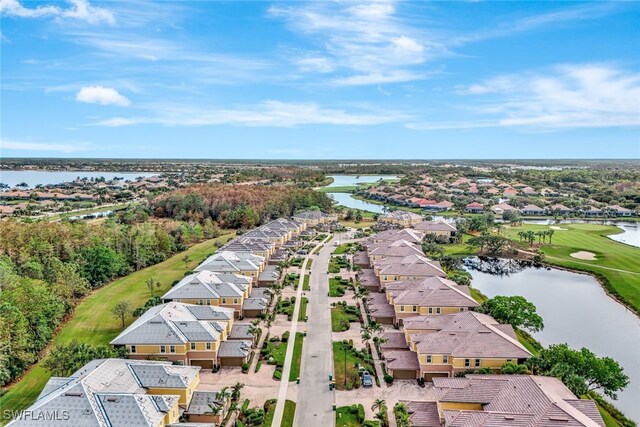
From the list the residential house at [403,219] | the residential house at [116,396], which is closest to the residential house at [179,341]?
the residential house at [116,396]

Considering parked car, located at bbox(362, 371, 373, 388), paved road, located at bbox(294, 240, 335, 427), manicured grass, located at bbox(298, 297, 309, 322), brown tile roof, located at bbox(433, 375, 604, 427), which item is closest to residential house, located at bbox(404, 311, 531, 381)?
brown tile roof, located at bbox(433, 375, 604, 427)

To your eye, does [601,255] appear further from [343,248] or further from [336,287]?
[336,287]

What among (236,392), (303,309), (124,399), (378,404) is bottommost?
(236,392)

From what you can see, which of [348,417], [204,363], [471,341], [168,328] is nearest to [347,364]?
[348,417]

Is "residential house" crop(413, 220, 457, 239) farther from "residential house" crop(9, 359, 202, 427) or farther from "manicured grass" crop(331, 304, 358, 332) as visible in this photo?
"residential house" crop(9, 359, 202, 427)

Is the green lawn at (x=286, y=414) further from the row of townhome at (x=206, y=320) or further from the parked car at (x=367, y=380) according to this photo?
the row of townhome at (x=206, y=320)

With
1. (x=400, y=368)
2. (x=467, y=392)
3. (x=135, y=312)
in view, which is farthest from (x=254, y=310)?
(x=467, y=392)

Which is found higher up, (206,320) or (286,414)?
(206,320)
